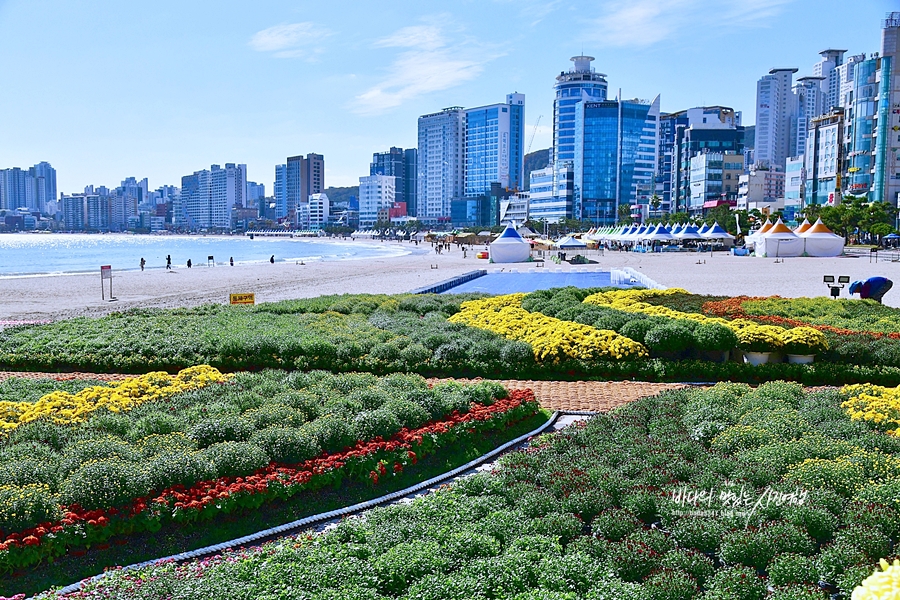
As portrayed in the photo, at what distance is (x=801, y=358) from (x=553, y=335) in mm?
4545

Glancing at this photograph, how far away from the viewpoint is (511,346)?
13.8 m

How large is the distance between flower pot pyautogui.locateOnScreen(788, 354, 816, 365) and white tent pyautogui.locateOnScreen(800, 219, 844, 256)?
54076 millimetres

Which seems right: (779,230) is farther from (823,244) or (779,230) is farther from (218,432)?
(218,432)

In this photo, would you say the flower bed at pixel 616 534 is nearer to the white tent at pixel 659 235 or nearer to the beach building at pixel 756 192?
the white tent at pixel 659 235

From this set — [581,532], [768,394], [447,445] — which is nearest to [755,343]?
[768,394]

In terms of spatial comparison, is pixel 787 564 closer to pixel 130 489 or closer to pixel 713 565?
pixel 713 565

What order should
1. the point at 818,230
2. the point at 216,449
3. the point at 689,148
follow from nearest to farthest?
the point at 216,449, the point at 818,230, the point at 689,148

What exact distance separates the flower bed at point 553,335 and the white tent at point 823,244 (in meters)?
52.3

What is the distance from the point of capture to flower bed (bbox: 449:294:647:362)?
1377 centimetres

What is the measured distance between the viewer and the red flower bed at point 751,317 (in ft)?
48.4

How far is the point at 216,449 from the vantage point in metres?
7.71

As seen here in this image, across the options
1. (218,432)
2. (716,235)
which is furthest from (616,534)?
(716,235)

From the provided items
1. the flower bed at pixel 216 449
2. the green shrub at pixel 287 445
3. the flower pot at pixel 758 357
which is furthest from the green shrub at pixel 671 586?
the flower pot at pixel 758 357

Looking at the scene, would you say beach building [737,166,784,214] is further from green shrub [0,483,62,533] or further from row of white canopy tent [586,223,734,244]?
green shrub [0,483,62,533]
